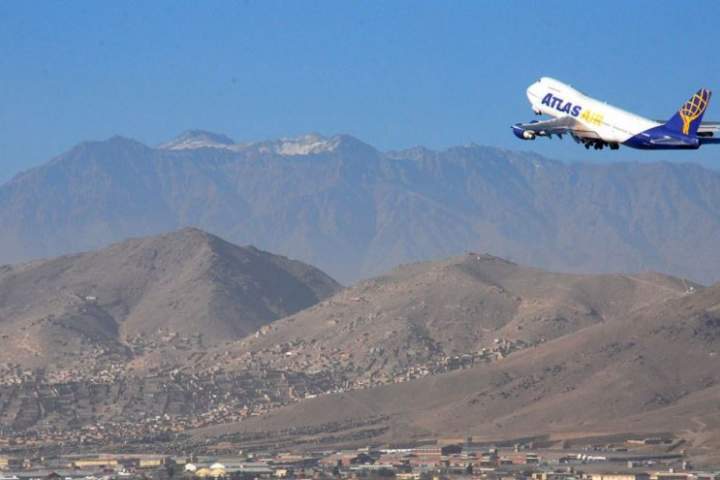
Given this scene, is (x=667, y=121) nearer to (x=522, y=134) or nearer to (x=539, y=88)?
(x=522, y=134)

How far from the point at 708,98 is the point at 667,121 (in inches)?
135

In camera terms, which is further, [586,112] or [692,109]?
[586,112]

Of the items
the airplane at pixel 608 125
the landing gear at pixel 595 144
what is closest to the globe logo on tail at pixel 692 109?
the airplane at pixel 608 125

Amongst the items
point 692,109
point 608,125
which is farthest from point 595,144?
point 692,109

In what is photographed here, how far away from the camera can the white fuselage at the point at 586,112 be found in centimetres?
17012

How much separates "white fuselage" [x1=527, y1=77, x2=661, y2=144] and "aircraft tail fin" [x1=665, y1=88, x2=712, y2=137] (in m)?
2.90

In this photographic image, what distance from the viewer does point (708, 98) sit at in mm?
167125

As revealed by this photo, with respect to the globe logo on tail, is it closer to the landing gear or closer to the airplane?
the airplane

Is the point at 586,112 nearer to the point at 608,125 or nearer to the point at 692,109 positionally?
the point at 608,125

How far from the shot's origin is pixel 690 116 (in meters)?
165

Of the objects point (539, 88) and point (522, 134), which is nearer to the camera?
point (522, 134)

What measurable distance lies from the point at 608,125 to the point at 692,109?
8865 millimetres

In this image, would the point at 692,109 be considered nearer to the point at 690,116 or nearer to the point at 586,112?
the point at 690,116

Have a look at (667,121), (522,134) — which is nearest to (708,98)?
(667,121)
